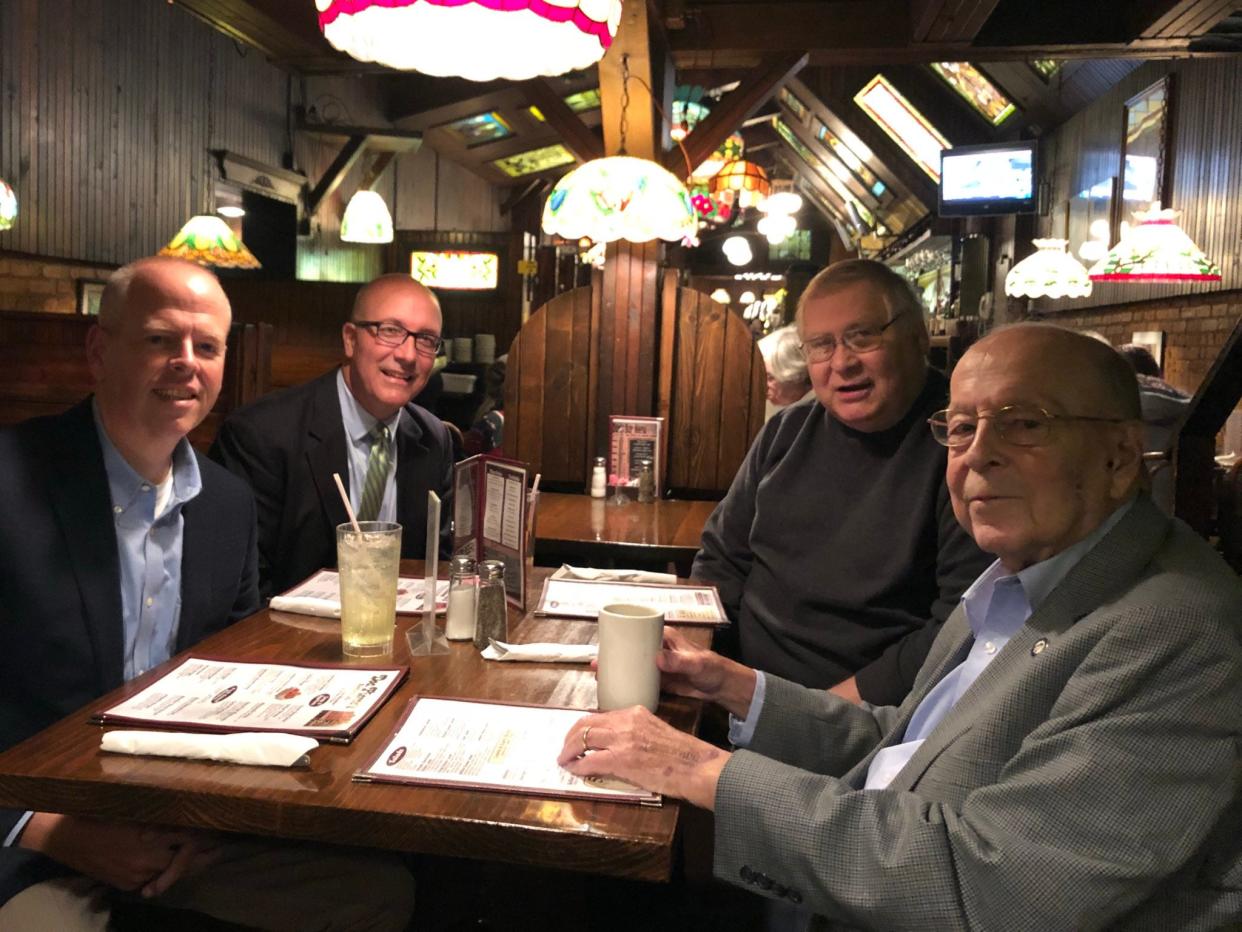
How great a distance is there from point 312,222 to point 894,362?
30.9 feet

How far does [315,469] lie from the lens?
2.48m

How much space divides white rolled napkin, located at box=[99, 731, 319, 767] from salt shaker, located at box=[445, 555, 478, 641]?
1.76 ft

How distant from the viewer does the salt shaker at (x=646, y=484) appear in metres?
4.04

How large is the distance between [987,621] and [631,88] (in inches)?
151

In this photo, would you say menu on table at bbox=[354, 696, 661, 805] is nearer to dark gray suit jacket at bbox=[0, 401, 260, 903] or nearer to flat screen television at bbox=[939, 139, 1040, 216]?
dark gray suit jacket at bbox=[0, 401, 260, 903]

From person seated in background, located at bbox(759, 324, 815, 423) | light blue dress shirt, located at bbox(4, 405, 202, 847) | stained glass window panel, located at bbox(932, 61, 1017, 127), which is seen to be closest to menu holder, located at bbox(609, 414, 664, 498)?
person seated in background, located at bbox(759, 324, 815, 423)

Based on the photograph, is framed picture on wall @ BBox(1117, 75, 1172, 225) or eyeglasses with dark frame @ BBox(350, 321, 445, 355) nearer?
eyeglasses with dark frame @ BBox(350, 321, 445, 355)

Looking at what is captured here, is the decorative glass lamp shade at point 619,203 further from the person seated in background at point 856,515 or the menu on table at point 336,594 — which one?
the menu on table at point 336,594

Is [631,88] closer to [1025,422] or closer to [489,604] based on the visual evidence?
[489,604]

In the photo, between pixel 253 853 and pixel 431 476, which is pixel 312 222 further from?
pixel 253 853

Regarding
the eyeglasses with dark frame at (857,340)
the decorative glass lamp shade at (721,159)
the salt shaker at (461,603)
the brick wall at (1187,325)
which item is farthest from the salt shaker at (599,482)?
the decorative glass lamp shade at (721,159)

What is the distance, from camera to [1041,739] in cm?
98

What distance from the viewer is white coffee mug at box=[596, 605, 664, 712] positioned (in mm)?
1313

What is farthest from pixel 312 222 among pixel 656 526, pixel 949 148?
pixel 656 526
